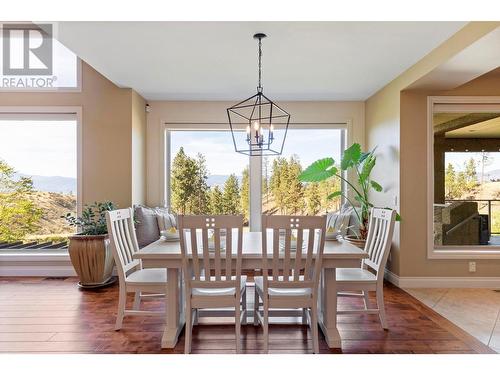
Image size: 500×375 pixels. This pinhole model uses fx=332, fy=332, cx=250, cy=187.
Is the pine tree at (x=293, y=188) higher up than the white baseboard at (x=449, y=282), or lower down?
higher up

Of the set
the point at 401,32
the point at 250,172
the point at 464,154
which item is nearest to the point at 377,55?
the point at 401,32

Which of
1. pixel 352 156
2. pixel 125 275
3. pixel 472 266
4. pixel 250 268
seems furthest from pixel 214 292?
pixel 472 266

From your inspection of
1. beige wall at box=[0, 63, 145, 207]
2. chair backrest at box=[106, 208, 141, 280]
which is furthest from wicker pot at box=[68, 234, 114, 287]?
chair backrest at box=[106, 208, 141, 280]

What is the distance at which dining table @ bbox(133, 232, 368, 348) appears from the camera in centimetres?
238

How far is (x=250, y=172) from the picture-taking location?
523cm

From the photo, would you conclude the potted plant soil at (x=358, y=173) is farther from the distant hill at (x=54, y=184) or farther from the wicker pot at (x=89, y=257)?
the distant hill at (x=54, y=184)

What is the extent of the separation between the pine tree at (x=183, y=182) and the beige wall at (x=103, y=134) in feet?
2.87

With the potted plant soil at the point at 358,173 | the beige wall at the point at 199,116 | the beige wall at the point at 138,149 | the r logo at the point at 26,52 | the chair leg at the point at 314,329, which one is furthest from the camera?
the beige wall at the point at 199,116

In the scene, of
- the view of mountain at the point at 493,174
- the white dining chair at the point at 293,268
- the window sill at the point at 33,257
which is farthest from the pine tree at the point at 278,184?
the window sill at the point at 33,257

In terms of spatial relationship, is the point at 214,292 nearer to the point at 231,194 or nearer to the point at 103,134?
the point at 231,194

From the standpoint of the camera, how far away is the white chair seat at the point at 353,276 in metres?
2.66

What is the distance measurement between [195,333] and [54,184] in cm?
327

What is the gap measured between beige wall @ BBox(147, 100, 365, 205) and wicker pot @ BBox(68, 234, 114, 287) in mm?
1266

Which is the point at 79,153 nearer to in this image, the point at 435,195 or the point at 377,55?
the point at 377,55
